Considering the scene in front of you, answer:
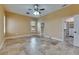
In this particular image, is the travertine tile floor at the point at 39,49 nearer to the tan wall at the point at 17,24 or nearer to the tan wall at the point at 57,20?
the tan wall at the point at 57,20

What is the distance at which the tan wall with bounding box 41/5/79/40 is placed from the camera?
5.47 meters

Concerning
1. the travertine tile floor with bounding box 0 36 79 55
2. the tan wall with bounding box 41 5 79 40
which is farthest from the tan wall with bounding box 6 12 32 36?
the travertine tile floor with bounding box 0 36 79 55

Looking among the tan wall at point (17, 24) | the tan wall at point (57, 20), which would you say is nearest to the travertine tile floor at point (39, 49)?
the tan wall at point (57, 20)

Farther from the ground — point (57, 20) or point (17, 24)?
point (57, 20)

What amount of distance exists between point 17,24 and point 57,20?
3.67 m

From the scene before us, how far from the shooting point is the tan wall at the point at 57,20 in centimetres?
547

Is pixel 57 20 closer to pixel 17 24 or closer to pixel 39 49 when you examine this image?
pixel 39 49

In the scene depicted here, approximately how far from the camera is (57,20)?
23.1 ft

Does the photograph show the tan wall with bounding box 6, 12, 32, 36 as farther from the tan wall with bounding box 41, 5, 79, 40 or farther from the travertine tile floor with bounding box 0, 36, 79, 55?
the travertine tile floor with bounding box 0, 36, 79, 55

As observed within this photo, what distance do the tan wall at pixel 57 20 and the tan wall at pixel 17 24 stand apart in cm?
200

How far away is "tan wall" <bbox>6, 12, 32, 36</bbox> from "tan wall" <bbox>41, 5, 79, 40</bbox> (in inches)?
78.7

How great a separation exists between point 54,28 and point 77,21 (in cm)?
282

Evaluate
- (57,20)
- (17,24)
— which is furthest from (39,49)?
(17,24)
